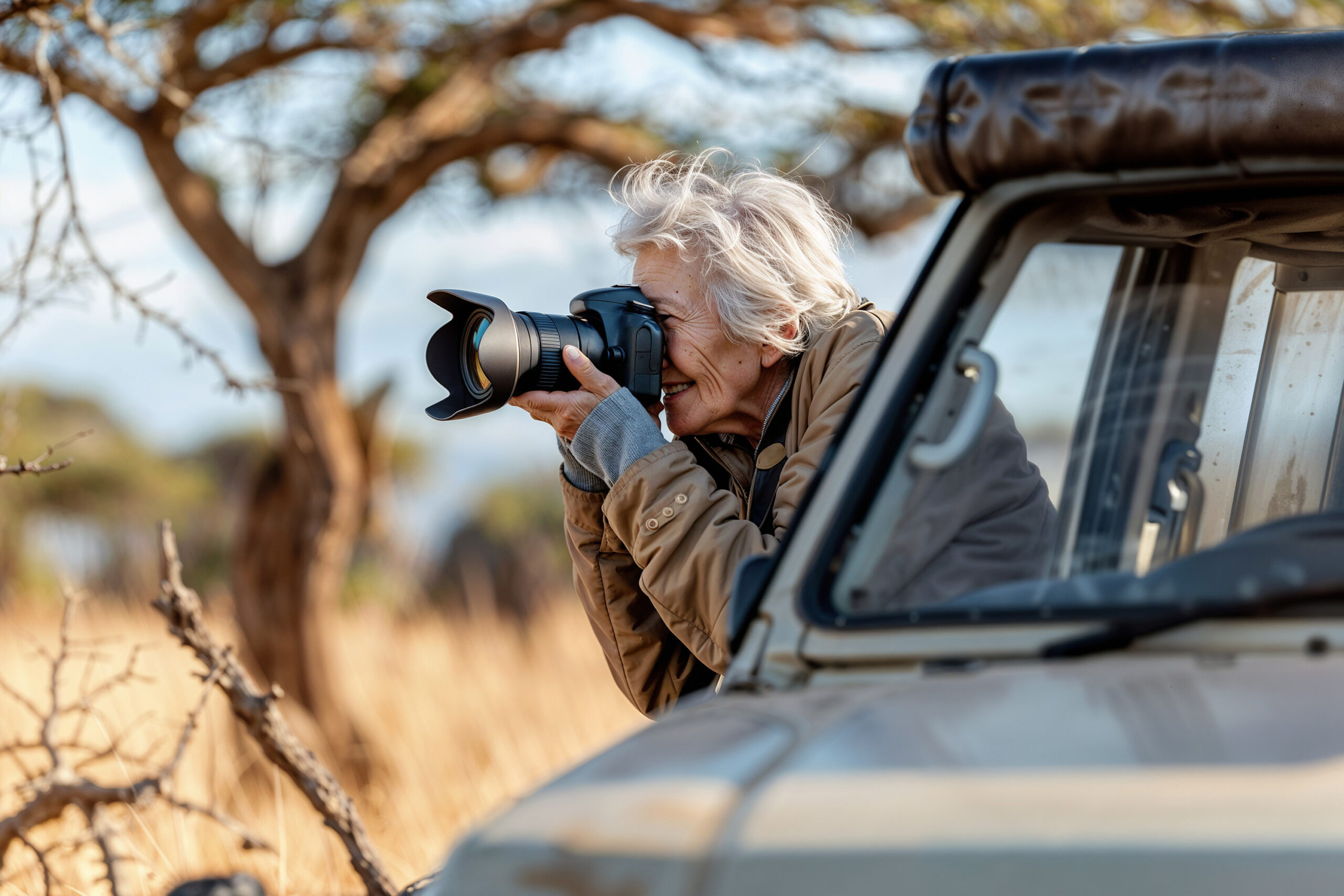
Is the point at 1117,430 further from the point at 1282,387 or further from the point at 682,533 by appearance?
the point at 682,533

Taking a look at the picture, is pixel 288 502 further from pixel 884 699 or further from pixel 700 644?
pixel 884 699

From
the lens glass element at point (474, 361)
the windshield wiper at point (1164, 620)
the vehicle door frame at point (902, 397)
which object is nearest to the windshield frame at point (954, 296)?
the vehicle door frame at point (902, 397)

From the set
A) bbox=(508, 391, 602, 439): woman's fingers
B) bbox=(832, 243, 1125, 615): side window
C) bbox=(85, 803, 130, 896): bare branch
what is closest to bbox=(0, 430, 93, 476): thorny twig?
bbox=(85, 803, 130, 896): bare branch

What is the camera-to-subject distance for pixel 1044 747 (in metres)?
1.03

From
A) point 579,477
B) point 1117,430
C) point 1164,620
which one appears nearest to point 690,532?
point 579,477

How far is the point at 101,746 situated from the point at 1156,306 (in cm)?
418

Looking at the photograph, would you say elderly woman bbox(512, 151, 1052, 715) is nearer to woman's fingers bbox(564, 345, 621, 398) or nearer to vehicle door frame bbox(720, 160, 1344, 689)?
woman's fingers bbox(564, 345, 621, 398)

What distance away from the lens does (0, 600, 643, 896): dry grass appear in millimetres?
3312

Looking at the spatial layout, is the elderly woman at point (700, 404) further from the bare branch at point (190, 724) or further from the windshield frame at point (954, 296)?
the bare branch at point (190, 724)

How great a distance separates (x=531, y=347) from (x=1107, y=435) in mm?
938

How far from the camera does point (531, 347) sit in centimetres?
219

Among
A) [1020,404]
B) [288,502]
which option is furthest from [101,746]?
[1020,404]

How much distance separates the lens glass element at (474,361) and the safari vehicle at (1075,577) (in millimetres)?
897

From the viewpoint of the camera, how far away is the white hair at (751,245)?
2.32 meters
